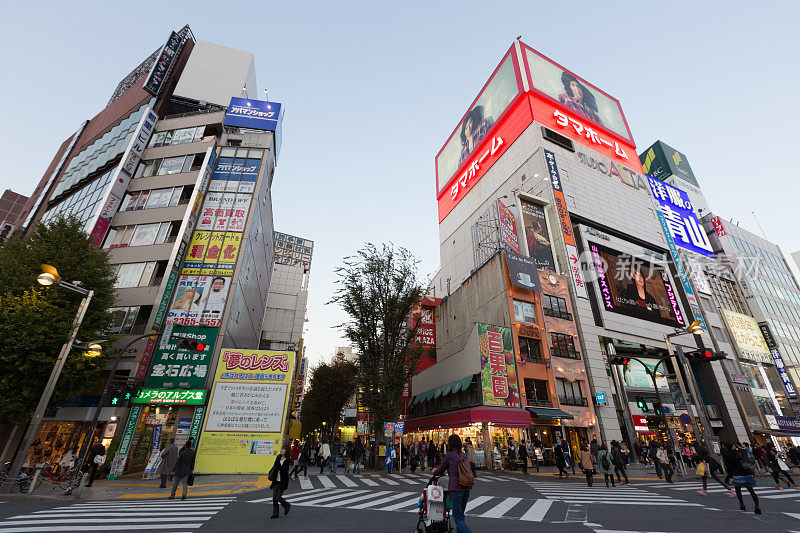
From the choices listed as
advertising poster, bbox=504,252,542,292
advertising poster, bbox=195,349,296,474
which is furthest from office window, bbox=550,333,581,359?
advertising poster, bbox=195,349,296,474

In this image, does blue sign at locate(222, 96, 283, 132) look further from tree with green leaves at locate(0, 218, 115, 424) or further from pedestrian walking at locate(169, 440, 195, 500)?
pedestrian walking at locate(169, 440, 195, 500)

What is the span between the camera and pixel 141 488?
45.5ft

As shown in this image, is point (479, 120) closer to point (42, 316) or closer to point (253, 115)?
point (253, 115)

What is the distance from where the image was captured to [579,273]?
33.2 meters

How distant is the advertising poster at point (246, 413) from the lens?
18141 mm

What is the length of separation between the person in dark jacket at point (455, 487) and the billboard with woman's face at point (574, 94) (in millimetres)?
52570

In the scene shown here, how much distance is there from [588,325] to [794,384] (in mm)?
35434

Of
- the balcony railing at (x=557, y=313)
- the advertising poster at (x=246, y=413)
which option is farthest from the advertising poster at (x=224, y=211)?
the balcony railing at (x=557, y=313)

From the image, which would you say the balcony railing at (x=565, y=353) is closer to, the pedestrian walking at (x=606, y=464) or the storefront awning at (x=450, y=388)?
the storefront awning at (x=450, y=388)

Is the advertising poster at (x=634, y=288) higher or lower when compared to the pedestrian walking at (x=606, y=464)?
higher

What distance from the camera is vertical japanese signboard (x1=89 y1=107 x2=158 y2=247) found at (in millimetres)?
23984

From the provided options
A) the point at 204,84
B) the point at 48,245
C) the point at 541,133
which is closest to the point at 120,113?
the point at 204,84

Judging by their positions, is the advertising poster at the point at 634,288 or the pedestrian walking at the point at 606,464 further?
the advertising poster at the point at 634,288

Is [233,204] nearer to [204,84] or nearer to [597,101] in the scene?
[204,84]
